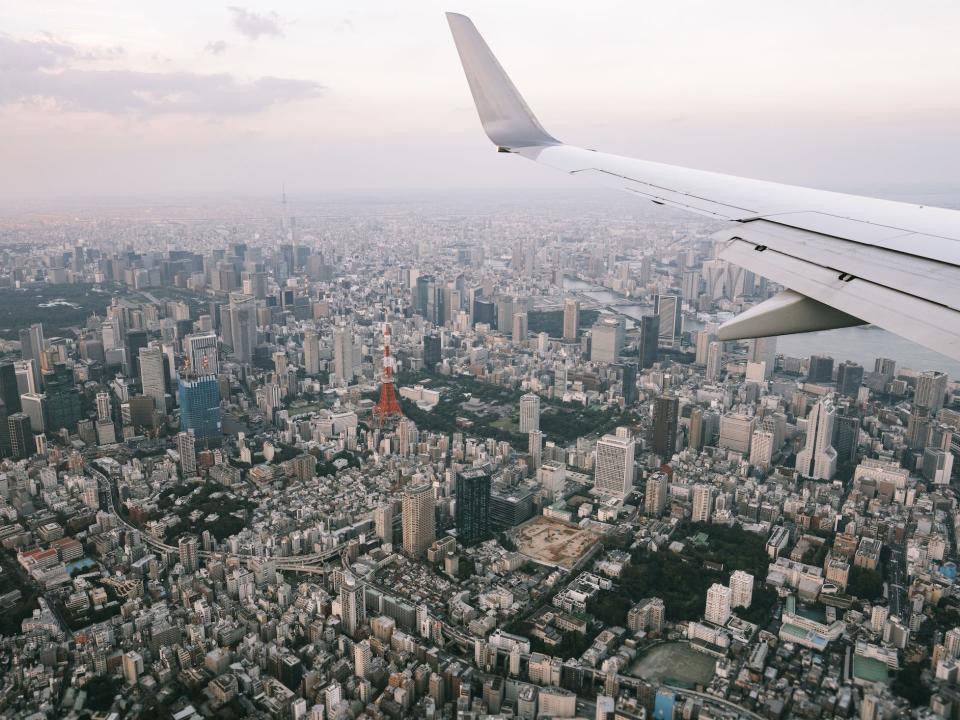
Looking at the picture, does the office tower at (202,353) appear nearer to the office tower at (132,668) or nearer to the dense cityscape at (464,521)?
the dense cityscape at (464,521)

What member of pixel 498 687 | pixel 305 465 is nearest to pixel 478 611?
pixel 498 687

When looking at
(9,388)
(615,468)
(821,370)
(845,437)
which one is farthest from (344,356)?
(821,370)

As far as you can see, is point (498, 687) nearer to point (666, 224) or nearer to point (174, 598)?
point (174, 598)

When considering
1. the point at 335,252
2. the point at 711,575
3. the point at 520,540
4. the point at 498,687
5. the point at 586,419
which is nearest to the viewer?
the point at 498,687

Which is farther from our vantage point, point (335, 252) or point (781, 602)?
point (335, 252)

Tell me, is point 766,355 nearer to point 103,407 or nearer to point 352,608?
point 352,608

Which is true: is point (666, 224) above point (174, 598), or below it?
above
